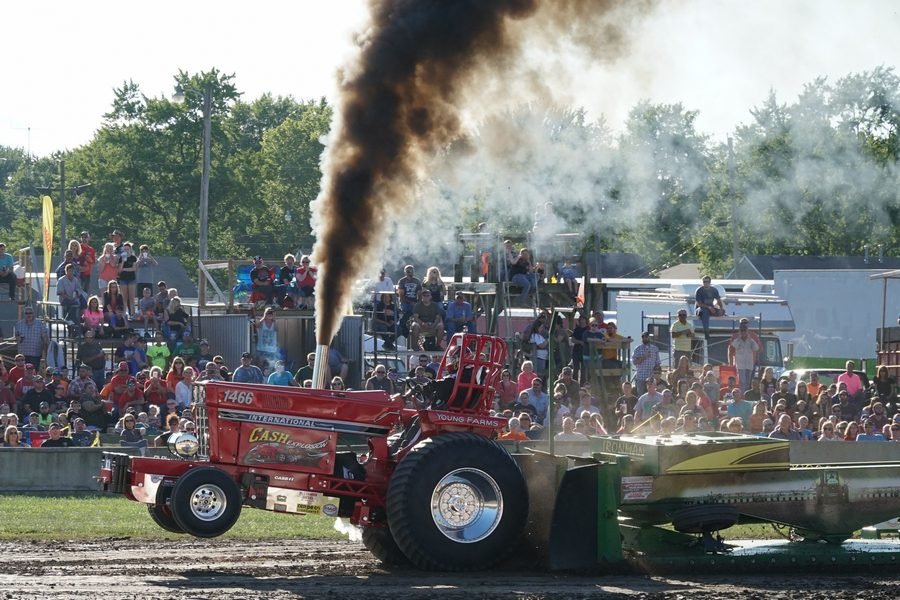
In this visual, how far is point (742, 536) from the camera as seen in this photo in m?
12.0

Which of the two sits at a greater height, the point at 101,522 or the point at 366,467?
the point at 366,467

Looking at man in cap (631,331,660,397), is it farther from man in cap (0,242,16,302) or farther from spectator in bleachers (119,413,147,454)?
man in cap (0,242,16,302)

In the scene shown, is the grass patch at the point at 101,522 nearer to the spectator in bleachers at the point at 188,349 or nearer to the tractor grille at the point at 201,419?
the tractor grille at the point at 201,419

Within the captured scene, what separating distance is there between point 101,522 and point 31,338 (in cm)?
727

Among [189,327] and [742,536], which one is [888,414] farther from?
[189,327]

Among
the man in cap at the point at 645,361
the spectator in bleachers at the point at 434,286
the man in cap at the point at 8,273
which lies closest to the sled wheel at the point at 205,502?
the man in cap at the point at 645,361

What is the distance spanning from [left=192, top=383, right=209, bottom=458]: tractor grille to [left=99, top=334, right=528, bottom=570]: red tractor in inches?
0.5

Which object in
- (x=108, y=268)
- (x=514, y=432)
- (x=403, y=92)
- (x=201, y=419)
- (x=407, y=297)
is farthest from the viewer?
(x=108, y=268)

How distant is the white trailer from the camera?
99.3 ft

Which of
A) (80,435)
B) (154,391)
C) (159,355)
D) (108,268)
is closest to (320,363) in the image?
(80,435)


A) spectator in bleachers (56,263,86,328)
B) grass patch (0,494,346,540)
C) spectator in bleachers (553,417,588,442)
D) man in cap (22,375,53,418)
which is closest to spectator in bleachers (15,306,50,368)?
spectator in bleachers (56,263,86,328)

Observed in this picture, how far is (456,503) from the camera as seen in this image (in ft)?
30.9

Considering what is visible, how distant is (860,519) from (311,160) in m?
52.8

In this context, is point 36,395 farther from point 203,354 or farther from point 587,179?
point 587,179
